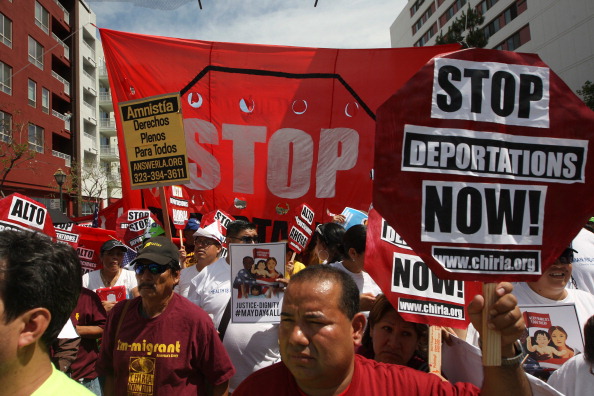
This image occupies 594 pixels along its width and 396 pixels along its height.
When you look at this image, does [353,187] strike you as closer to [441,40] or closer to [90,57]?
[441,40]

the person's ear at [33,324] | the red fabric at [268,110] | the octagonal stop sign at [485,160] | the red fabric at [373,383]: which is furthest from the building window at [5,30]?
the octagonal stop sign at [485,160]

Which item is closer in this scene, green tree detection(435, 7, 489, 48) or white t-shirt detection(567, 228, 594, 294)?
white t-shirt detection(567, 228, 594, 294)

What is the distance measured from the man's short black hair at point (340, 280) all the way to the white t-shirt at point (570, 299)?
5.60 ft

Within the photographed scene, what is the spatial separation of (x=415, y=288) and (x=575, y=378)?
805 millimetres

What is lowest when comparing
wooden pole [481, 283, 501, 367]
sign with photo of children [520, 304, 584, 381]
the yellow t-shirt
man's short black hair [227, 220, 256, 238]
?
sign with photo of children [520, 304, 584, 381]

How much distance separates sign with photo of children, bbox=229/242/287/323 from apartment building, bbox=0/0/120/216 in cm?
2245

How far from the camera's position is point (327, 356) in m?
1.54

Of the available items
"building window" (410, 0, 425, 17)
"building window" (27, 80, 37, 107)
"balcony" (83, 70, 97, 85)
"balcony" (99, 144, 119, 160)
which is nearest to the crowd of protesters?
"building window" (27, 80, 37, 107)

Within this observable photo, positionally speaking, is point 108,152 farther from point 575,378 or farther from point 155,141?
point 575,378

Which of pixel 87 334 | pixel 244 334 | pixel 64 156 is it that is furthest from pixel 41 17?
pixel 244 334

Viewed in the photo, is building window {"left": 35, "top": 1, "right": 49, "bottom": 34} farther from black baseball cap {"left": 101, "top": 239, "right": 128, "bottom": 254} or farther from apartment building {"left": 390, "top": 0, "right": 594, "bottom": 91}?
black baseball cap {"left": 101, "top": 239, "right": 128, "bottom": 254}

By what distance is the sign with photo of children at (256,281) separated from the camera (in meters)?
3.18

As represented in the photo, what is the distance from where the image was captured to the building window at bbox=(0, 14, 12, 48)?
25516 mm

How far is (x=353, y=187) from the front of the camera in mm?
6750
